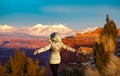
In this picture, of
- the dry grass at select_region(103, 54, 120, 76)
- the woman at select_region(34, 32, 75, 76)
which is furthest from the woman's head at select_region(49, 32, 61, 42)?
the dry grass at select_region(103, 54, 120, 76)

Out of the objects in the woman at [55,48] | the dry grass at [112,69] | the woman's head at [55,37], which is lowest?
the dry grass at [112,69]

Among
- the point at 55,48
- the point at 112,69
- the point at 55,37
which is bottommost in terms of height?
the point at 112,69

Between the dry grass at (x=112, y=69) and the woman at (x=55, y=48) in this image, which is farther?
the dry grass at (x=112, y=69)

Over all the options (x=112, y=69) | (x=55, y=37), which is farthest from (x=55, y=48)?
(x=112, y=69)

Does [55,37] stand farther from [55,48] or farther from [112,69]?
[112,69]

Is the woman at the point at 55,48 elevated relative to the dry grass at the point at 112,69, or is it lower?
elevated

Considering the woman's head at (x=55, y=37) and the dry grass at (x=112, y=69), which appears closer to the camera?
the woman's head at (x=55, y=37)

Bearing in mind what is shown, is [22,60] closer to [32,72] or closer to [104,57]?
[32,72]

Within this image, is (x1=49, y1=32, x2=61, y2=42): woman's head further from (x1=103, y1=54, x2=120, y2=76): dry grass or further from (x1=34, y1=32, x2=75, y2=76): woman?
(x1=103, y1=54, x2=120, y2=76): dry grass

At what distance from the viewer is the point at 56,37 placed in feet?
43.1

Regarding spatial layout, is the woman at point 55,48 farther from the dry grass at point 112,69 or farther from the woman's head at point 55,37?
the dry grass at point 112,69

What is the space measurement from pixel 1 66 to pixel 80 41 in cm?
6318

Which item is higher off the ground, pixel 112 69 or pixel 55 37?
pixel 55 37

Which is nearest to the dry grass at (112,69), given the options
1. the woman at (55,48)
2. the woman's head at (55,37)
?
the woman at (55,48)
